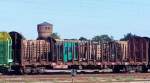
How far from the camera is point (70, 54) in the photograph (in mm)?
44438

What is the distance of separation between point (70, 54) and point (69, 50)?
1.48ft

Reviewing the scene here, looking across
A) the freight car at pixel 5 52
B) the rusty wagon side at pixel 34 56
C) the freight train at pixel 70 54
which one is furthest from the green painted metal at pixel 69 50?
the freight car at pixel 5 52

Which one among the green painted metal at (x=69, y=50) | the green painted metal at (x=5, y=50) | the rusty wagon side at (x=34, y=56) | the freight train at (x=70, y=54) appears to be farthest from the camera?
the green painted metal at (x=69, y=50)

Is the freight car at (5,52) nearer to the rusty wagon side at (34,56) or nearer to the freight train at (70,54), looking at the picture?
the freight train at (70,54)

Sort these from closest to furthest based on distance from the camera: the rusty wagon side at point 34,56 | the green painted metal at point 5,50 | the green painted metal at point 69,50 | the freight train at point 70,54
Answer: the green painted metal at point 5,50, the freight train at point 70,54, the rusty wagon side at point 34,56, the green painted metal at point 69,50

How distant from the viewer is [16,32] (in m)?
42.5

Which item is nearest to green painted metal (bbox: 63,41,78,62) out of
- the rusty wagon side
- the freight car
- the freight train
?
the freight train

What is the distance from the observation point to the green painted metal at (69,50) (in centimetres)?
4394

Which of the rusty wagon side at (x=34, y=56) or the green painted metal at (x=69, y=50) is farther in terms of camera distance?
the green painted metal at (x=69, y=50)

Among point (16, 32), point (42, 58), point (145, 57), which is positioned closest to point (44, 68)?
point (42, 58)

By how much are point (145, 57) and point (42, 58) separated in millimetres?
11328

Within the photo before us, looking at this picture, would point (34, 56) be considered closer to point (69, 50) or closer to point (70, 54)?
point (69, 50)

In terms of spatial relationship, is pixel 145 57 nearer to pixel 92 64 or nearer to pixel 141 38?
pixel 141 38

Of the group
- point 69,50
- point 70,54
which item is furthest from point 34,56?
point 70,54
